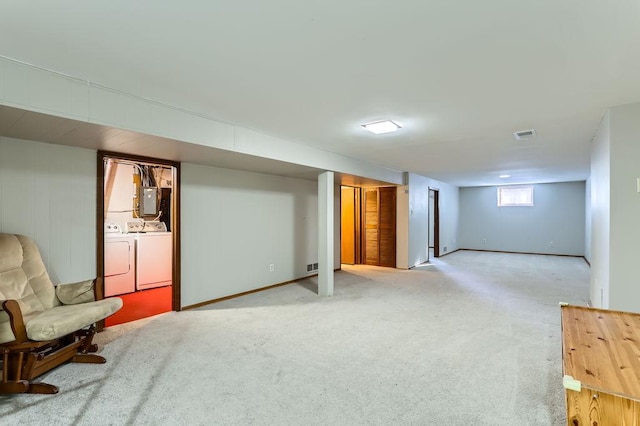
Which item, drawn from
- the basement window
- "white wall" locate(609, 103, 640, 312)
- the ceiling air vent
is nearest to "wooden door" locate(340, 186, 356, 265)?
the ceiling air vent

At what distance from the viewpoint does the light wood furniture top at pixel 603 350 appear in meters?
1.20

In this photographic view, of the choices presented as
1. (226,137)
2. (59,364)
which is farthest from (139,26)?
(59,364)

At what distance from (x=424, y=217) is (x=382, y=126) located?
5.33 m

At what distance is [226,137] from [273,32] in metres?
1.79

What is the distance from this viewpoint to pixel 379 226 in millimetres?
7680

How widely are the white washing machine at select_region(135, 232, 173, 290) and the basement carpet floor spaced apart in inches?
66.1

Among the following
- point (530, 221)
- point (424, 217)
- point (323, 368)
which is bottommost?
point (323, 368)

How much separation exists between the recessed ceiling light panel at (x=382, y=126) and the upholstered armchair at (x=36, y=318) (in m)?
2.96

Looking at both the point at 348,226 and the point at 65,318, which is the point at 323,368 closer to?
the point at 65,318

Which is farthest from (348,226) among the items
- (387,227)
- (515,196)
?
(515,196)

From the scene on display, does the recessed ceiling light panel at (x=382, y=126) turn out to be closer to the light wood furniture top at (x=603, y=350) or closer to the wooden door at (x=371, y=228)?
the light wood furniture top at (x=603, y=350)

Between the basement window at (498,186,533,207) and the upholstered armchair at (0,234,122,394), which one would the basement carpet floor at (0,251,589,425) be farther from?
the basement window at (498,186,533,207)

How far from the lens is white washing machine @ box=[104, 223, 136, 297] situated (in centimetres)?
489

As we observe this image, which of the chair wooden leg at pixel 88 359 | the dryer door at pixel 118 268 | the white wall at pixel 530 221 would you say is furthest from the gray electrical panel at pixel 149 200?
the white wall at pixel 530 221
